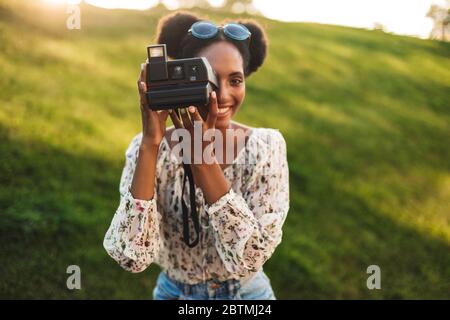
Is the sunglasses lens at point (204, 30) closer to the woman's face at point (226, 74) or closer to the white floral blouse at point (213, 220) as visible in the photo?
the woman's face at point (226, 74)

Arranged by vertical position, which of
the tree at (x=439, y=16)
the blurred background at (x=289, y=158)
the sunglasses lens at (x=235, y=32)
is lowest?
the blurred background at (x=289, y=158)

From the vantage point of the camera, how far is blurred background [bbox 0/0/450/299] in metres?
3.89

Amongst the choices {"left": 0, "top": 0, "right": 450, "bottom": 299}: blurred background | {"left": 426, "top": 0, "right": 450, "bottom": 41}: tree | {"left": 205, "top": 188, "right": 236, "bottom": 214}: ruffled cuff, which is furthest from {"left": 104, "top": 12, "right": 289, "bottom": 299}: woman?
{"left": 426, "top": 0, "right": 450, "bottom": 41}: tree

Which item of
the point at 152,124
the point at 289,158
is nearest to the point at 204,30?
the point at 152,124

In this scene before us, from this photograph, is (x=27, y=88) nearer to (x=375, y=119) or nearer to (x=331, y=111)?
(x=331, y=111)

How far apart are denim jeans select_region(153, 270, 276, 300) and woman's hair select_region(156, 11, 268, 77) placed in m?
1.04

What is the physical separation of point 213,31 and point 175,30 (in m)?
0.28

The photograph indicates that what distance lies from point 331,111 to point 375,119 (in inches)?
32.6

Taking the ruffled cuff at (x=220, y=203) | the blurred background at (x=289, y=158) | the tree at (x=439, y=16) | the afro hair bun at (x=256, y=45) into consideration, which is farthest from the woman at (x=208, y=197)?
the tree at (x=439, y=16)

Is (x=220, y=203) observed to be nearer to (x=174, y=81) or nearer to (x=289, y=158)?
(x=174, y=81)

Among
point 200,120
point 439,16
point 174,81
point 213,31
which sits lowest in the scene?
point 200,120

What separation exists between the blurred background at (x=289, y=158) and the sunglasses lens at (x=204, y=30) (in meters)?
1.70

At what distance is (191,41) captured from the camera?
6.74ft

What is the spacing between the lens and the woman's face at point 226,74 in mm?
1940
